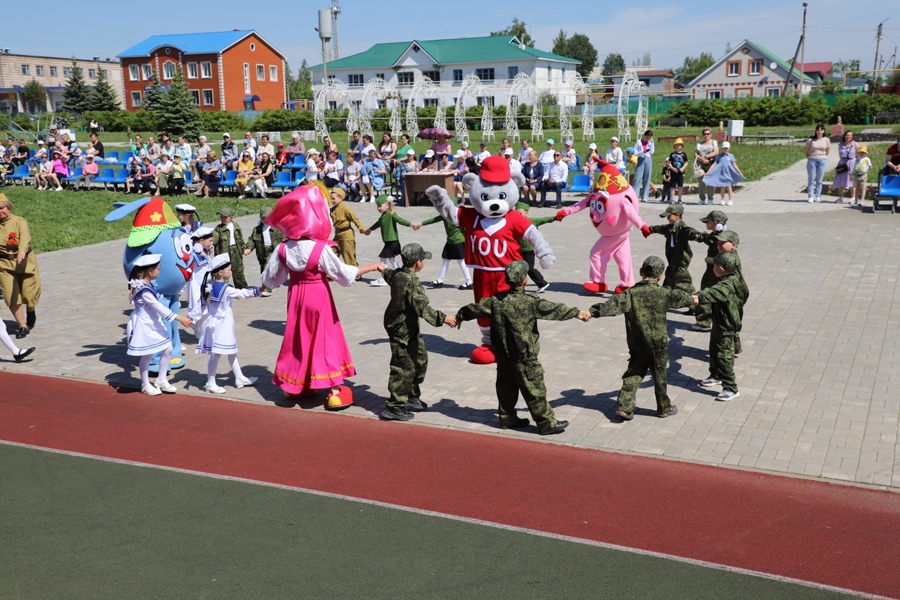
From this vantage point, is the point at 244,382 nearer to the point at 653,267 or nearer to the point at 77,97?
the point at 653,267

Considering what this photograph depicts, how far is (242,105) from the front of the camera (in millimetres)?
76125

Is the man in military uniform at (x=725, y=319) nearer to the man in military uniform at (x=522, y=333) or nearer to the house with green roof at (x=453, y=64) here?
the man in military uniform at (x=522, y=333)

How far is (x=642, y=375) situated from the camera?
7715 millimetres

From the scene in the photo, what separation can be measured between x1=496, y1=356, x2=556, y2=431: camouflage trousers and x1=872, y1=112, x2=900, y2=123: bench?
168 ft

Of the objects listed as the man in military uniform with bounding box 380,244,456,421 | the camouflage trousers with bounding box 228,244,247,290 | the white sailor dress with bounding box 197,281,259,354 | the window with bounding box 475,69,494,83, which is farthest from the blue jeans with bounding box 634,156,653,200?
the window with bounding box 475,69,494,83

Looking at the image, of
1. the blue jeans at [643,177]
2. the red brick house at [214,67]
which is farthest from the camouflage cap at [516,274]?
the red brick house at [214,67]

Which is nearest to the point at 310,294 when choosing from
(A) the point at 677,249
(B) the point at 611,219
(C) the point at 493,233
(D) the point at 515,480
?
(C) the point at 493,233

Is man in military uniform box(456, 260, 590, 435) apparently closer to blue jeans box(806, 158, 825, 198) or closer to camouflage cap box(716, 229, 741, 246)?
camouflage cap box(716, 229, 741, 246)

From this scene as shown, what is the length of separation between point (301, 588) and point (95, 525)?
1821mm

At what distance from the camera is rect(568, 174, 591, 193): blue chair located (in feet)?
71.6

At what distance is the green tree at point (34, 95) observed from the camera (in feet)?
289

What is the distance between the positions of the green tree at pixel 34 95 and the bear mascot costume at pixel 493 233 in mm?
92649

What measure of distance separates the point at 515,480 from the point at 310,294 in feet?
9.50

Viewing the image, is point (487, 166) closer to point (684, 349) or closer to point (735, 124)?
point (684, 349)
